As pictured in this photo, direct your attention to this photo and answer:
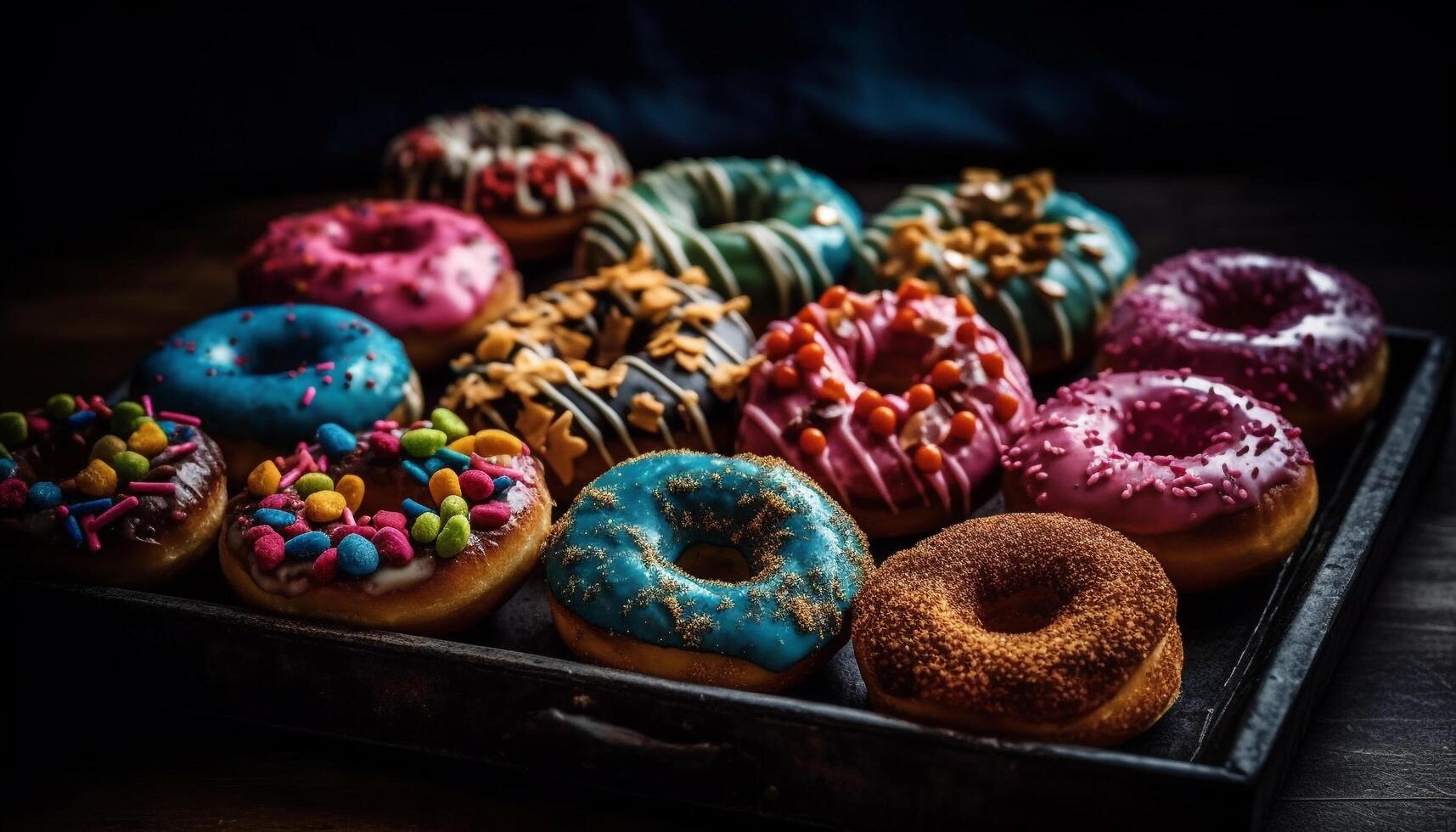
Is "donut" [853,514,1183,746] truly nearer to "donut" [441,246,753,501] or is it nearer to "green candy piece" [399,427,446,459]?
"donut" [441,246,753,501]

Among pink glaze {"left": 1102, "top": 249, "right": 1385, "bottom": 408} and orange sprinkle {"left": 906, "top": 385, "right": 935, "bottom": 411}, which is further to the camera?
pink glaze {"left": 1102, "top": 249, "right": 1385, "bottom": 408}

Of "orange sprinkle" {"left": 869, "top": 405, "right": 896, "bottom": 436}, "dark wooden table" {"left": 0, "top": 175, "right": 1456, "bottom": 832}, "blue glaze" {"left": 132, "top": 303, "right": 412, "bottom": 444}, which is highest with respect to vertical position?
"orange sprinkle" {"left": 869, "top": 405, "right": 896, "bottom": 436}

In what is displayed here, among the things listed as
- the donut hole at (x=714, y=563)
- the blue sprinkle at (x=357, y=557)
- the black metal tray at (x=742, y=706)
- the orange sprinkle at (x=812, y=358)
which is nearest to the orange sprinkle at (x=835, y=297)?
the orange sprinkle at (x=812, y=358)

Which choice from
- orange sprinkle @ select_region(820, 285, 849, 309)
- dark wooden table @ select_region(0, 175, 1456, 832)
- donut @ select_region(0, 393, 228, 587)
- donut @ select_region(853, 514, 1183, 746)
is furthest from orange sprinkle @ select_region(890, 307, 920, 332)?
donut @ select_region(0, 393, 228, 587)

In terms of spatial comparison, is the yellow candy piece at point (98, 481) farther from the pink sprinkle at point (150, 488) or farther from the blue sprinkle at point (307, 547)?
the blue sprinkle at point (307, 547)

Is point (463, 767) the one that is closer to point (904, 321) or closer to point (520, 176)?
point (904, 321)

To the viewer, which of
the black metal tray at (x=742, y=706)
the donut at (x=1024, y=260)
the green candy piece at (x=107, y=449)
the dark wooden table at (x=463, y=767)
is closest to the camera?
the black metal tray at (x=742, y=706)

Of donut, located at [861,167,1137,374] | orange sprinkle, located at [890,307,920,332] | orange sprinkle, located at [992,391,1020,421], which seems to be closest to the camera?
orange sprinkle, located at [992,391,1020,421]

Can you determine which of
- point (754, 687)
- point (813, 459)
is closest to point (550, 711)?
point (754, 687)
